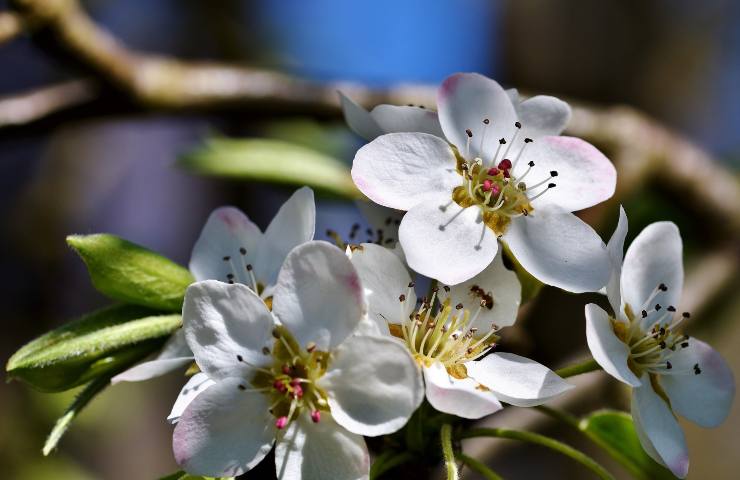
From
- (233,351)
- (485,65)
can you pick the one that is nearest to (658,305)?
(233,351)

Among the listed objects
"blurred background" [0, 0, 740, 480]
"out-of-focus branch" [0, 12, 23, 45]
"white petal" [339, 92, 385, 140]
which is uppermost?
"out-of-focus branch" [0, 12, 23, 45]

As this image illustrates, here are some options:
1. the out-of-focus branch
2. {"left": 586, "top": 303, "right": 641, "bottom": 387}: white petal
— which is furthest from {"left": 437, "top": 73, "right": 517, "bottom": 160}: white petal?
the out-of-focus branch

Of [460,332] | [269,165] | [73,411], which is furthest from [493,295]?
[269,165]

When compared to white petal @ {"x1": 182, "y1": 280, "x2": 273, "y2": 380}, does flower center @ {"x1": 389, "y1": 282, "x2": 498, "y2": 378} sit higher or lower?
lower

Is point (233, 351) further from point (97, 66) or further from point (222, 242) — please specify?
point (97, 66)

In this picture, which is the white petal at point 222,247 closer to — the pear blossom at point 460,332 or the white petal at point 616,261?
the pear blossom at point 460,332

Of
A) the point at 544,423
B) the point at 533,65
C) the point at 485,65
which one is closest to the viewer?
the point at 544,423

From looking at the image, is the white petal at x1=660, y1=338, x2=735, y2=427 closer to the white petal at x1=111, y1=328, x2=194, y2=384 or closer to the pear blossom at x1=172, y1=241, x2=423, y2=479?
the pear blossom at x1=172, y1=241, x2=423, y2=479
